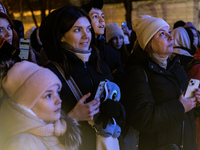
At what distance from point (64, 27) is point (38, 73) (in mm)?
537

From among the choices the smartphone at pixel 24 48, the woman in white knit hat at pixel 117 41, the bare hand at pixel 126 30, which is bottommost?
the bare hand at pixel 126 30

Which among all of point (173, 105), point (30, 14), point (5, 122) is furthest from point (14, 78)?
point (30, 14)

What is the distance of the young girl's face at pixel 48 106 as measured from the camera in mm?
1104

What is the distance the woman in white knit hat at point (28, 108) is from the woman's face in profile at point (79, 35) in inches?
18.9

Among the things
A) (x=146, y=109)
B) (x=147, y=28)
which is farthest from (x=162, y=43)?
(x=146, y=109)

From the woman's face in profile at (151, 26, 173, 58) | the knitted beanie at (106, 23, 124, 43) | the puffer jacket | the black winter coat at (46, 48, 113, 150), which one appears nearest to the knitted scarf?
the black winter coat at (46, 48, 113, 150)

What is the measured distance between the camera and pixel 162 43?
202 cm

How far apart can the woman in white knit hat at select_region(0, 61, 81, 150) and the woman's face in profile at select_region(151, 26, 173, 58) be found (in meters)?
1.10

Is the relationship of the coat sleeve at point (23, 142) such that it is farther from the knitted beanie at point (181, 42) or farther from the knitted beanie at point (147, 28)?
the knitted beanie at point (181, 42)

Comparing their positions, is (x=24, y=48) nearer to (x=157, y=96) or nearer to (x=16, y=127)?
(x=16, y=127)

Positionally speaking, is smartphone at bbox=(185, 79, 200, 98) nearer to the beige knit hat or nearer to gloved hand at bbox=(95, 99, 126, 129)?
gloved hand at bbox=(95, 99, 126, 129)

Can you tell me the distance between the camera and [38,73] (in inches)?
44.1

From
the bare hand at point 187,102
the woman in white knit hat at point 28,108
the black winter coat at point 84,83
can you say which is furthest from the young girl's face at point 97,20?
the woman in white knit hat at point 28,108

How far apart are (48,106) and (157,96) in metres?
1.03
